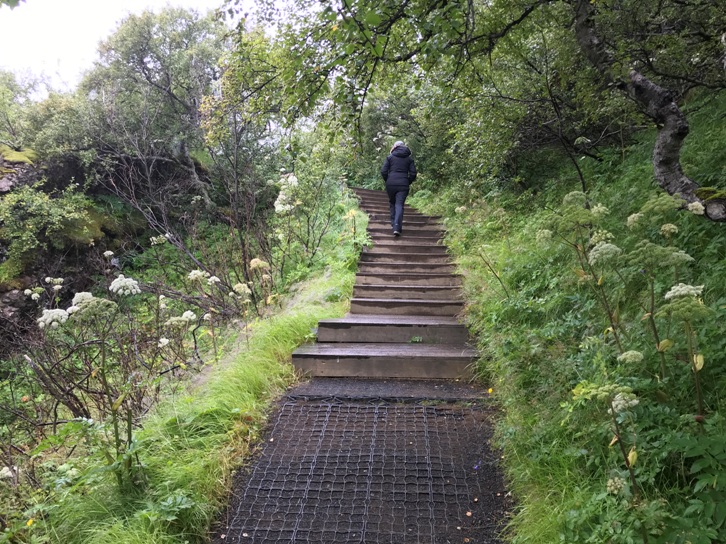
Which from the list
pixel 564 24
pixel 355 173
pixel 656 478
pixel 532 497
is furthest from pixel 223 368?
pixel 355 173

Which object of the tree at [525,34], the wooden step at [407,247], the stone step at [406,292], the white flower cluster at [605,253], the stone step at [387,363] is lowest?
the stone step at [387,363]

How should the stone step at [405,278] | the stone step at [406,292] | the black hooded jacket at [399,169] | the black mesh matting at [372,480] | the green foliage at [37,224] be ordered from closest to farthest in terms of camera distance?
1. the black mesh matting at [372,480]
2. the stone step at [406,292]
3. the stone step at [405,278]
4. the black hooded jacket at [399,169]
5. the green foliage at [37,224]

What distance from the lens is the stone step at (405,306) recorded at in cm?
565

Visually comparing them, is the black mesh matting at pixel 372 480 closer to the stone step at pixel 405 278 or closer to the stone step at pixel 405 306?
the stone step at pixel 405 306

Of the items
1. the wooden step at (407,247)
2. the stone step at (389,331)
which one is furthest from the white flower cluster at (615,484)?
the wooden step at (407,247)

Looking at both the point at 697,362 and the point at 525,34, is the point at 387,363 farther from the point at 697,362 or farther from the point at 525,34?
the point at 525,34

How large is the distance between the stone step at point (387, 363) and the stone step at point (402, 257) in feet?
9.99

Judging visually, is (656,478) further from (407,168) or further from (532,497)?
(407,168)

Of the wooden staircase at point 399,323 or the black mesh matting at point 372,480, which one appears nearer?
Result: the black mesh matting at point 372,480

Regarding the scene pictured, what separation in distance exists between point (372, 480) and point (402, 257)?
198 inches

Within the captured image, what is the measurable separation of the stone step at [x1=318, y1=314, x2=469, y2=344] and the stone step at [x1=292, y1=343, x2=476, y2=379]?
1.05 ft

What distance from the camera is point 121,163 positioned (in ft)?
36.1

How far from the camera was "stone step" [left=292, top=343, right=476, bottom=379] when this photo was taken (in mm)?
4297

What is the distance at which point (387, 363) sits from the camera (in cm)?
436
